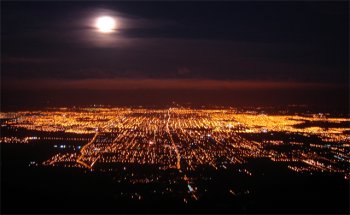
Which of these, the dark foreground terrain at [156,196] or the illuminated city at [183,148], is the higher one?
the illuminated city at [183,148]

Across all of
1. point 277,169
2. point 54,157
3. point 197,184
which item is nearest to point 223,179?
point 197,184

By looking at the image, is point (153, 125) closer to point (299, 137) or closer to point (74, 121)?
point (74, 121)

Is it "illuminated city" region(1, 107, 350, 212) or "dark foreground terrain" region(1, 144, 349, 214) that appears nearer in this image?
"dark foreground terrain" region(1, 144, 349, 214)

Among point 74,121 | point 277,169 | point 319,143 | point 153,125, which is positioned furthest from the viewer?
point 74,121

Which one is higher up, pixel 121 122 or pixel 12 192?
pixel 121 122

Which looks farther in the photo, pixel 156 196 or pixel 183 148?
pixel 183 148

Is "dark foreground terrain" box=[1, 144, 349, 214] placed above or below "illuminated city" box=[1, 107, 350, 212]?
below

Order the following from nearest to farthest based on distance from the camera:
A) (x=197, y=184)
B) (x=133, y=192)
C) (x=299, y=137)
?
(x=133, y=192) → (x=197, y=184) → (x=299, y=137)

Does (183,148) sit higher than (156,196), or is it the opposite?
(183,148)

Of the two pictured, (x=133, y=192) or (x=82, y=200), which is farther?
(x=133, y=192)

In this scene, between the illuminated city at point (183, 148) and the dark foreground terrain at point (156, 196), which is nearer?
the dark foreground terrain at point (156, 196)
